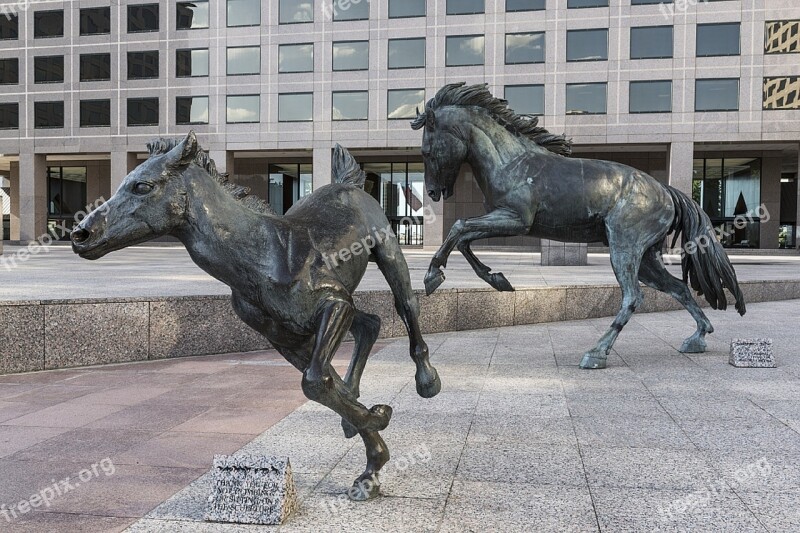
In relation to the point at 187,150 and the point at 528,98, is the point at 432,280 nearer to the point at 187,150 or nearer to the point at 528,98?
the point at 187,150

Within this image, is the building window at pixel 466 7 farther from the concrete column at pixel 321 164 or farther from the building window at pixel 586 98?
the concrete column at pixel 321 164

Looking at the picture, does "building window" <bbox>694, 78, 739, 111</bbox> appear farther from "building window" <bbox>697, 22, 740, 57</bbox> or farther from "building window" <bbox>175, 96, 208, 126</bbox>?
"building window" <bbox>175, 96, 208, 126</bbox>

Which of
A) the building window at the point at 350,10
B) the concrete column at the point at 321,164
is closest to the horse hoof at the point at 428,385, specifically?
the concrete column at the point at 321,164

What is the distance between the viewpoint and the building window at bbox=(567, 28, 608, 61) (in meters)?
38.4

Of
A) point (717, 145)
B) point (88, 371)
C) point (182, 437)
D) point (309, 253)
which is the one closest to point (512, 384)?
point (182, 437)

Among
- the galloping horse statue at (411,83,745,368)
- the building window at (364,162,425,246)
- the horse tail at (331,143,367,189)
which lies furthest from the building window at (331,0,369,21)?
the horse tail at (331,143,367,189)

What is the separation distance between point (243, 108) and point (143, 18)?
9226 mm

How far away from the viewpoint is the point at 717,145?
40.1 meters

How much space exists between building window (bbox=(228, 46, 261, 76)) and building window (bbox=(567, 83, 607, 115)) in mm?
19755

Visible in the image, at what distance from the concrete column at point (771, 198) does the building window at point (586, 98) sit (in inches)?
503

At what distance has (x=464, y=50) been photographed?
3972 centimetres

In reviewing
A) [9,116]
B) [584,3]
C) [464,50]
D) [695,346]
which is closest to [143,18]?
[9,116]

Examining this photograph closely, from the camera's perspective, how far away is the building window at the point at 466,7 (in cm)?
3991

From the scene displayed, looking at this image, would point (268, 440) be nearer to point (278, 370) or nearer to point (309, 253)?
point (309, 253)
